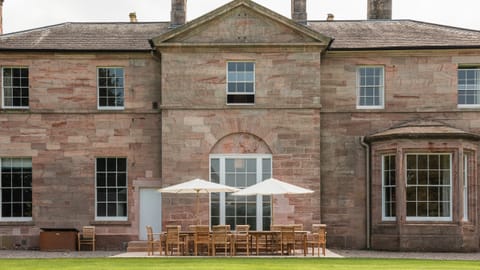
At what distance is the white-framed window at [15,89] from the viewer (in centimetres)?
3183

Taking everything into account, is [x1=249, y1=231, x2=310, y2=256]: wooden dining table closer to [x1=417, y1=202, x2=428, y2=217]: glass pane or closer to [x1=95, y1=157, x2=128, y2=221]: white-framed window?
[x1=417, y1=202, x2=428, y2=217]: glass pane

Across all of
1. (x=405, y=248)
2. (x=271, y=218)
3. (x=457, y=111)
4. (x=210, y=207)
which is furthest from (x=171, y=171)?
(x=457, y=111)

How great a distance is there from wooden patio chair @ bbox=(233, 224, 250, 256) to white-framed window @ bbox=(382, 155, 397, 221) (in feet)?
20.6

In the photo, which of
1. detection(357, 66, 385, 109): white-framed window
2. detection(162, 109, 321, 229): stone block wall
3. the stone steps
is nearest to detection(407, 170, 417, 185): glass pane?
detection(357, 66, 385, 109): white-framed window

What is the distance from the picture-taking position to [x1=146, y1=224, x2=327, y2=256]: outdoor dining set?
26.8 metres

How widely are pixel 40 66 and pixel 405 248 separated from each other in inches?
622

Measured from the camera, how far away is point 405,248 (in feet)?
97.2

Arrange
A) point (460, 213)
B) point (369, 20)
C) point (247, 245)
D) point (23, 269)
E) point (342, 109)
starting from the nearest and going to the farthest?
point (23, 269) < point (247, 245) < point (460, 213) < point (342, 109) < point (369, 20)

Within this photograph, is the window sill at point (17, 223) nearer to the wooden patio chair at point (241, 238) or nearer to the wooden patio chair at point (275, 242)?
the wooden patio chair at point (241, 238)

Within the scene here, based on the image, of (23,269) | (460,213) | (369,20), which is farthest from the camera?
(369,20)

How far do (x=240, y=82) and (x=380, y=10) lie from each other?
923 centimetres

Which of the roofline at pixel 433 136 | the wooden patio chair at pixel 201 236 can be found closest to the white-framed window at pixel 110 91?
the wooden patio chair at pixel 201 236

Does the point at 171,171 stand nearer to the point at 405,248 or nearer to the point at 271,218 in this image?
the point at 271,218

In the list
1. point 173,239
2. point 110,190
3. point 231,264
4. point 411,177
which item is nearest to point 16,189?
point 110,190
